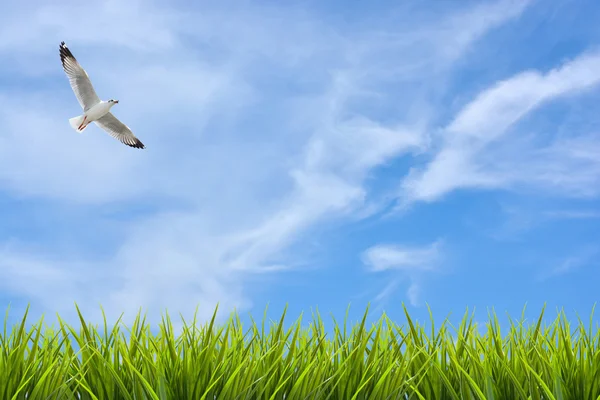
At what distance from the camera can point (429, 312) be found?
6488mm

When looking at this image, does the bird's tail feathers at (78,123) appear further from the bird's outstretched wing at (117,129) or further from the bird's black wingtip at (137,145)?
the bird's black wingtip at (137,145)

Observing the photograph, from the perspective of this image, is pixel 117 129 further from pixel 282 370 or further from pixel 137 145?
pixel 282 370

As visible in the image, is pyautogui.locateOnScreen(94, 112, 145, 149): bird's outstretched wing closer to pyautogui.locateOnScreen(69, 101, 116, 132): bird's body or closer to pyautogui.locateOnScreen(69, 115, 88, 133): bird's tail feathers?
pyautogui.locateOnScreen(69, 101, 116, 132): bird's body

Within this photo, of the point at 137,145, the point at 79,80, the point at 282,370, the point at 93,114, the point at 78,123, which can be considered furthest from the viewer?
the point at 137,145

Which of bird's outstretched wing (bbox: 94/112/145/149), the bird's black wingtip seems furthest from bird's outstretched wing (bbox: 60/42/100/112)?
the bird's black wingtip

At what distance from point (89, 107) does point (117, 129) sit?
126 centimetres

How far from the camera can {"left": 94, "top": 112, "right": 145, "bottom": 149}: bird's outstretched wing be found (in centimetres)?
2288

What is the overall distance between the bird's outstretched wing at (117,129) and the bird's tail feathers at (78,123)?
541mm

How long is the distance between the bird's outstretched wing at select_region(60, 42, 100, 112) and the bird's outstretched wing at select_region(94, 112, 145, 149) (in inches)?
33.3

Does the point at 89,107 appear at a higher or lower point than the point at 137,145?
higher

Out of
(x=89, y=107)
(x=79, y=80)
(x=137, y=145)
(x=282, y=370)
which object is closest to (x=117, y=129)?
(x=137, y=145)

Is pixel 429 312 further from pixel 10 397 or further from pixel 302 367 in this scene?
pixel 10 397

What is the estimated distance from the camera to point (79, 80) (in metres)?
21.7

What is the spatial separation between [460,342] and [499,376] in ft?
1.94
